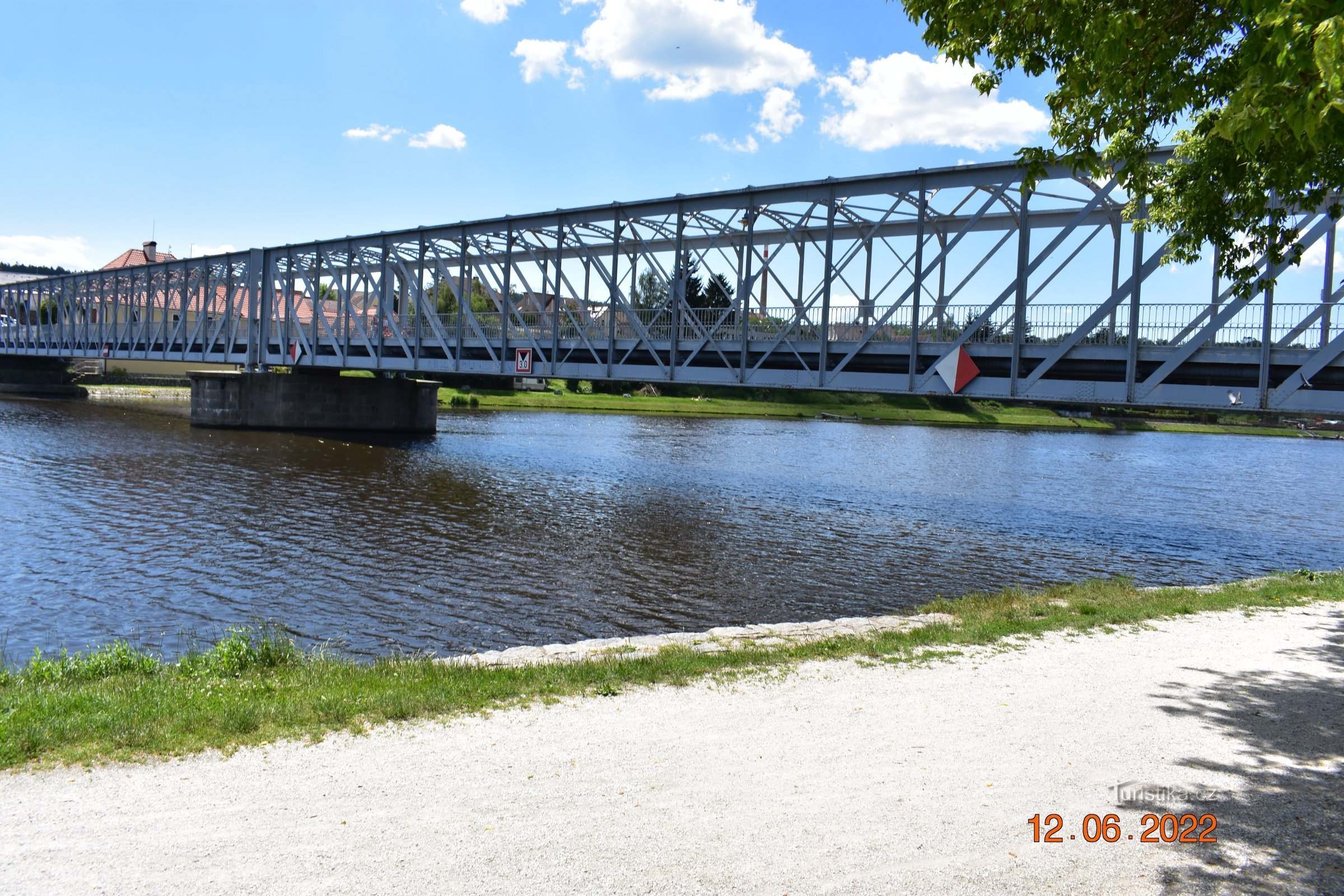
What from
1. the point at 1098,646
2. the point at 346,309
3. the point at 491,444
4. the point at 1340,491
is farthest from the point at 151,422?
the point at 1340,491

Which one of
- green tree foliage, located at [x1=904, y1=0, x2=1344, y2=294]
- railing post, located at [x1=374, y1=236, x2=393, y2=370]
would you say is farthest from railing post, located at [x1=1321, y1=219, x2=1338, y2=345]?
railing post, located at [x1=374, y1=236, x2=393, y2=370]

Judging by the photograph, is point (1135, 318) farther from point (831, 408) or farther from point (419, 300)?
point (831, 408)

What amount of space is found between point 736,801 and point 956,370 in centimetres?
2272

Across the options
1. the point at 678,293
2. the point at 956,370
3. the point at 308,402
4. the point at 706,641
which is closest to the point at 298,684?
the point at 706,641

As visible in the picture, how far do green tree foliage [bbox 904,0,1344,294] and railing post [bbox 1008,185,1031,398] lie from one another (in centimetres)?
1271

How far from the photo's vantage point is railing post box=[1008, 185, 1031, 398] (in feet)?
86.8

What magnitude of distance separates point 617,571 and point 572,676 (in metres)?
10.8

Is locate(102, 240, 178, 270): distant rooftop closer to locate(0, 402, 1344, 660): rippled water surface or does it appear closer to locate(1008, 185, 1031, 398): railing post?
locate(0, 402, 1344, 660): rippled water surface

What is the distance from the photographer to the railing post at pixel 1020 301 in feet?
86.8

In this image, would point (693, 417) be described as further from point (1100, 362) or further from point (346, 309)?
point (1100, 362)

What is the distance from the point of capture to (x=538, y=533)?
25578 millimetres

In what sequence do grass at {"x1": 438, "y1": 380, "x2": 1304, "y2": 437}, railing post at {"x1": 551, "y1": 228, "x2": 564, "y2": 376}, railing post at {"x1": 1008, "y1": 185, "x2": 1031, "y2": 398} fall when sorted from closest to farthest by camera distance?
railing post at {"x1": 1008, "y1": 185, "x2": 1031, "y2": 398}, railing post at {"x1": 551, "y1": 228, "x2": 564, "y2": 376}, grass at {"x1": 438, "y1": 380, "x2": 1304, "y2": 437}

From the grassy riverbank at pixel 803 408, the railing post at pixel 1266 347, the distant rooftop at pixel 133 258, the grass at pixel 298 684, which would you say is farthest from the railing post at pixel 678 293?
the distant rooftop at pixel 133 258

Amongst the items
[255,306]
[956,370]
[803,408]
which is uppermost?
[255,306]
